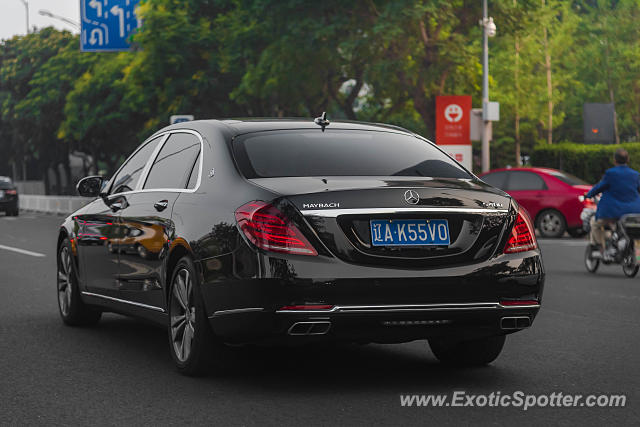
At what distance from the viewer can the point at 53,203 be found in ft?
161

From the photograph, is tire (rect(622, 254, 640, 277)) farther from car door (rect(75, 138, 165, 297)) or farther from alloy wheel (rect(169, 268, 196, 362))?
alloy wheel (rect(169, 268, 196, 362))

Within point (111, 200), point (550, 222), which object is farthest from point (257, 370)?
point (550, 222)

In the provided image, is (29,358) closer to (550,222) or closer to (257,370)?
(257,370)

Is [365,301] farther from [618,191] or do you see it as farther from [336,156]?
[618,191]

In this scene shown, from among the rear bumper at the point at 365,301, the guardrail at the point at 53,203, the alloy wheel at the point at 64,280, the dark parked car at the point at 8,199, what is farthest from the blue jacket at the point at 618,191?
the dark parked car at the point at 8,199

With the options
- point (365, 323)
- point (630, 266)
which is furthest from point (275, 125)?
point (630, 266)

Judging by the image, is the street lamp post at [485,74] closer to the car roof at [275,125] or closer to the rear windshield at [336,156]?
the car roof at [275,125]

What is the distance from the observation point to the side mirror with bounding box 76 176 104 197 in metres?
9.12

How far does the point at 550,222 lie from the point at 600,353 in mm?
16482

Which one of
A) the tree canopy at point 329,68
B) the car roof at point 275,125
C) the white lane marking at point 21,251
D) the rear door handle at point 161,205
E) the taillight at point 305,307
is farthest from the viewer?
the tree canopy at point 329,68

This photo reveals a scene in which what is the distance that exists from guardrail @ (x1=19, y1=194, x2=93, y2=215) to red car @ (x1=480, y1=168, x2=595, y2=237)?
71.2ft

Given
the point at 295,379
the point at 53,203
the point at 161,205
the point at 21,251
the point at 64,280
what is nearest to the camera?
the point at 295,379

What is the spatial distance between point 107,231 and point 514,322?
3.28 meters

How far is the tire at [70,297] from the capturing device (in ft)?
30.5
